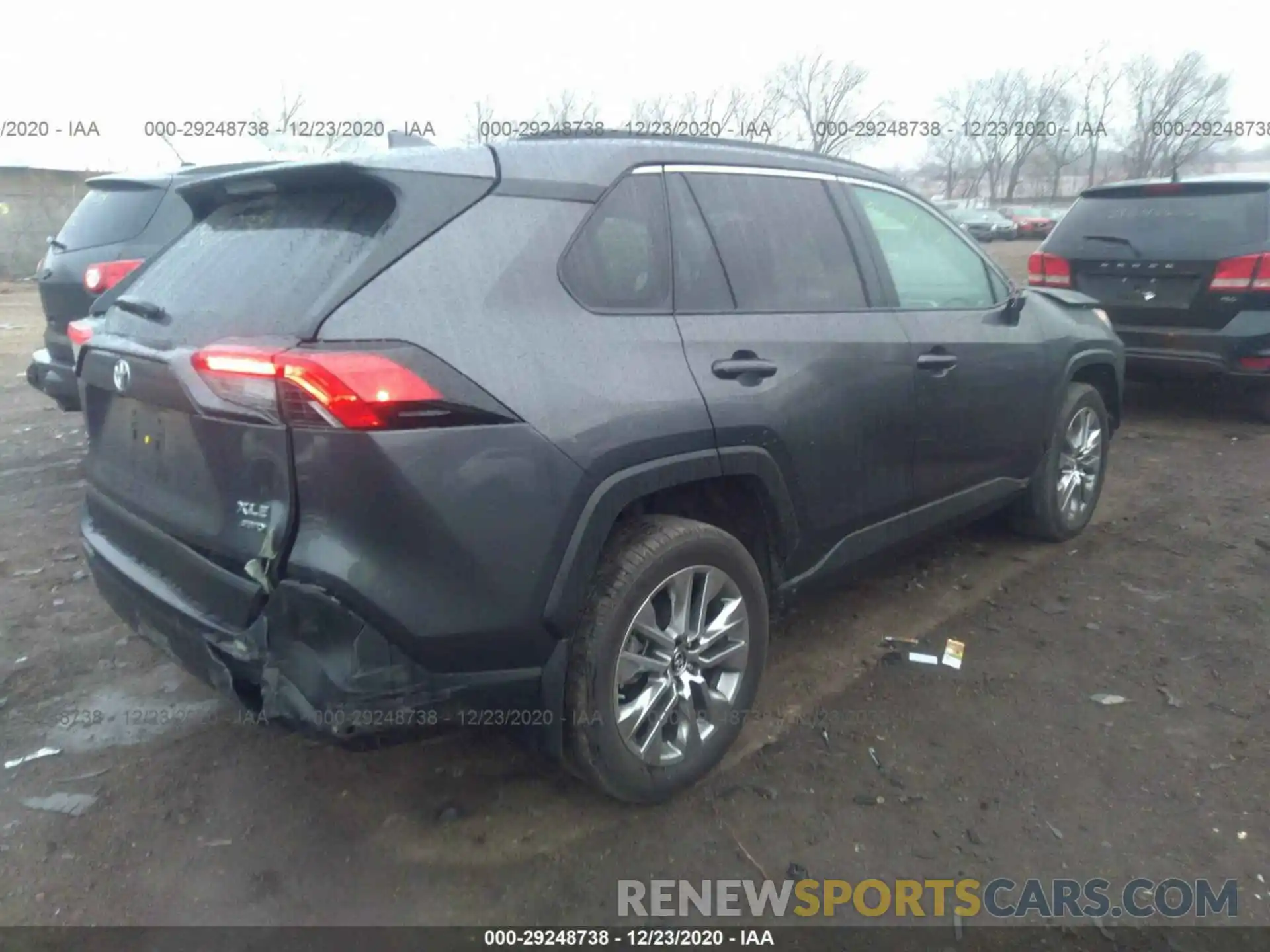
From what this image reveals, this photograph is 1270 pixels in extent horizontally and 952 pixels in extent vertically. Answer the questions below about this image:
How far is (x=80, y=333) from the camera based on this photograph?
3.27 metres

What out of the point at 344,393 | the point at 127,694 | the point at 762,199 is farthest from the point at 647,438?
the point at 127,694

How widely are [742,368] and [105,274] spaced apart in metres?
4.47

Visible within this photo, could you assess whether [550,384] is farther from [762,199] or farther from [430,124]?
[430,124]

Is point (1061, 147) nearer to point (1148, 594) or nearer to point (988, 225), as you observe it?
point (988, 225)

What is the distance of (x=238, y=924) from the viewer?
8.12 feet

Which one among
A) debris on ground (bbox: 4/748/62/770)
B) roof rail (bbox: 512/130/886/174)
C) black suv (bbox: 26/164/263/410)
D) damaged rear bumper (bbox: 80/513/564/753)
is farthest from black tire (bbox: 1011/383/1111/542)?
black suv (bbox: 26/164/263/410)

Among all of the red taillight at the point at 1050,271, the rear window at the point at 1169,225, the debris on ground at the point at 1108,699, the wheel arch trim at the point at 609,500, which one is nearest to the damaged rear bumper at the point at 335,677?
the wheel arch trim at the point at 609,500

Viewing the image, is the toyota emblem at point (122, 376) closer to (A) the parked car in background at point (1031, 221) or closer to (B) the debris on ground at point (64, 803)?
(B) the debris on ground at point (64, 803)

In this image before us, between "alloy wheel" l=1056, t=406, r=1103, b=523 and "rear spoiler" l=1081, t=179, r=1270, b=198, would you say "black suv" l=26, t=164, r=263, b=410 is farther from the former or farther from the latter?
"rear spoiler" l=1081, t=179, r=1270, b=198

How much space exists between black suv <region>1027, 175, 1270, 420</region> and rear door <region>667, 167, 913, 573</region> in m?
4.23

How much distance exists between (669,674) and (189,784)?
153 cm

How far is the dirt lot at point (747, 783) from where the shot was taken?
2627 mm

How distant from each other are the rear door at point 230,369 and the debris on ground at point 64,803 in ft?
2.58

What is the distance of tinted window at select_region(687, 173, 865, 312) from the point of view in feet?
10.2
